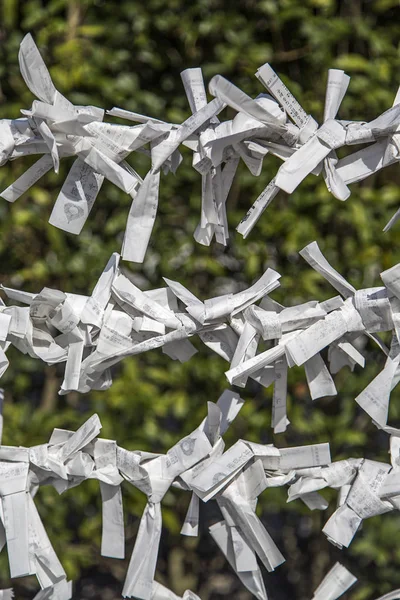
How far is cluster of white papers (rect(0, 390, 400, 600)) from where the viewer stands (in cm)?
40

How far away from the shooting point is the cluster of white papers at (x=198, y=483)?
40 cm

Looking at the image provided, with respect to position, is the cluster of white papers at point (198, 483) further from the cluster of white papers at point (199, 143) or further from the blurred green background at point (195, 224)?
the blurred green background at point (195, 224)

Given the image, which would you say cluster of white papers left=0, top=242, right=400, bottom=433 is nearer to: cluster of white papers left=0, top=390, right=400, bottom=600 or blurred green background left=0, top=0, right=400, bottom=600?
cluster of white papers left=0, top=390, right=400, bottom=600

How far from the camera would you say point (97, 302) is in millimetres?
399

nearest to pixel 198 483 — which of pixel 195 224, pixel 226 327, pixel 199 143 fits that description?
pixel 226 327

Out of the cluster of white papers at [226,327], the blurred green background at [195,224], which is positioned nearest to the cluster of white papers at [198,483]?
the cluster of white papers at [226,327]

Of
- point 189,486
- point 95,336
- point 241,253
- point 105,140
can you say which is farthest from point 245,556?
point 241,253

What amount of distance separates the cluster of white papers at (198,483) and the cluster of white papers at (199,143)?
5.1 inches

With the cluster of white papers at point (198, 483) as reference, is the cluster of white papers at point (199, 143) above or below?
above

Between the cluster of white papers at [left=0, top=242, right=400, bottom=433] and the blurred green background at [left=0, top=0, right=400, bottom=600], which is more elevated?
the cluster of white papers at [left=0, top=242, right=400, bottom=433]

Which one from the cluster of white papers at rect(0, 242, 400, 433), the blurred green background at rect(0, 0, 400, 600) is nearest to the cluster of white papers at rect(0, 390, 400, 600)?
the cluster of white papers at rect(0, 242, 400, 433)

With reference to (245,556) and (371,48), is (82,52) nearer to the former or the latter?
(371,48)

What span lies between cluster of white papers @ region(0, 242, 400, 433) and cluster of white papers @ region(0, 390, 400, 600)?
32 millimetres

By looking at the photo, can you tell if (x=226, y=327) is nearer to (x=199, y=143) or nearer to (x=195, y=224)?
(x=199, y=143)
